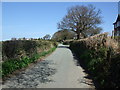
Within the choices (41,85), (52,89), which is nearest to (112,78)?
(52,89)

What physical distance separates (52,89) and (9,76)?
2776 mm

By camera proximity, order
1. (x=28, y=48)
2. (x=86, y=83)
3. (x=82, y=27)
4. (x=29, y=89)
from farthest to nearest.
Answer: (x=82, y=27) → (x=28, y=48) → (x=86, y=83) → (x=29, y=89)

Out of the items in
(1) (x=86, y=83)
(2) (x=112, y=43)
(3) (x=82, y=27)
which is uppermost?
(3) (x=82, y=27)

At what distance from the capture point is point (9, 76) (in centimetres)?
791

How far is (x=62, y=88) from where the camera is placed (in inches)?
251

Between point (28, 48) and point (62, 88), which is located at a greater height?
point (28, 48)

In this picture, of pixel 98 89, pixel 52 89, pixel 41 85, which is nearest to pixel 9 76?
pixel 41 85

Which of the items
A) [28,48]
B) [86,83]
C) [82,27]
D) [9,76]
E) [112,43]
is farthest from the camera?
[82,27]

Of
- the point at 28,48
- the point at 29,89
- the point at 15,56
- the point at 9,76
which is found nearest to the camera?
the point at 29,89

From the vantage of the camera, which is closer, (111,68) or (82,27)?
(111,68)

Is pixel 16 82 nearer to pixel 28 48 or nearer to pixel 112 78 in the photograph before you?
pixel 112 78

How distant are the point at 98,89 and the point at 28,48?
28.5 feet

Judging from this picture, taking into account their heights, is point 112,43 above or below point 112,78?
above

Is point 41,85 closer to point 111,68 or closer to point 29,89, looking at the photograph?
point 29,89
